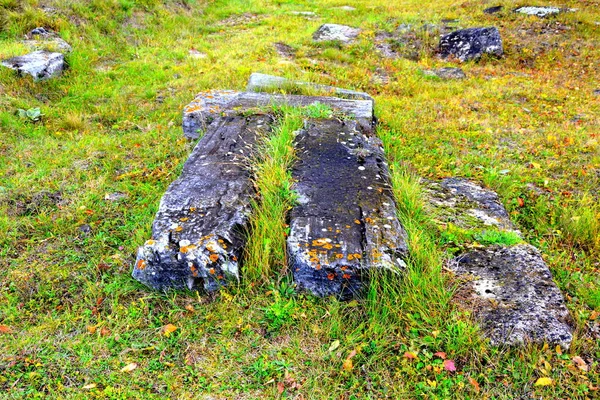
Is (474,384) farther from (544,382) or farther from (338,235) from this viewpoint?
(338,235)

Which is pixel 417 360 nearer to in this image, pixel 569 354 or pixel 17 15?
pixel 569 354

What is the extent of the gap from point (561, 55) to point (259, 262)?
11011 millimetres

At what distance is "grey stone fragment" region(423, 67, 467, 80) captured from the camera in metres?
9.24

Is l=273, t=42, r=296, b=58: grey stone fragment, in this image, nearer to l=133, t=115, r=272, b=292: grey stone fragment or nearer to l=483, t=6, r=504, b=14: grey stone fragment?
l=133, t=115, r=272, b=292: grey stone fragment

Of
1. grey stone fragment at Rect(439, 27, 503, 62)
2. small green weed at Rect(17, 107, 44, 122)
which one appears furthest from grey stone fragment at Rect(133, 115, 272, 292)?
grey stone fragment at Rect(439, 27, 503, 62)

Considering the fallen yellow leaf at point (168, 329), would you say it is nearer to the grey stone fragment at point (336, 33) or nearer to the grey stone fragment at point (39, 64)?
the grey stone fragment at point (39, 64)

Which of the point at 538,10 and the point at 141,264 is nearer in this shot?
the point at 141,264

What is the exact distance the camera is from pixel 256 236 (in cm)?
342

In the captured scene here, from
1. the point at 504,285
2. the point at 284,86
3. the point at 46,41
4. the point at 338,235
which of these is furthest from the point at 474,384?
the point at 46,41

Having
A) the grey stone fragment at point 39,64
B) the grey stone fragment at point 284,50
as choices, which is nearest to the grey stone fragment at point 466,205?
the grey stone fragment at point 284,50

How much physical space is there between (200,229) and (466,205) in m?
2.86

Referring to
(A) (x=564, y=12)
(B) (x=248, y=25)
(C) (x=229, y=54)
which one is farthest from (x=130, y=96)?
(A) (x=564, y=12)

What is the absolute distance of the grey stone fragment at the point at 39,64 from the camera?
7.22 metres

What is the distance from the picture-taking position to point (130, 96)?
744 cm
